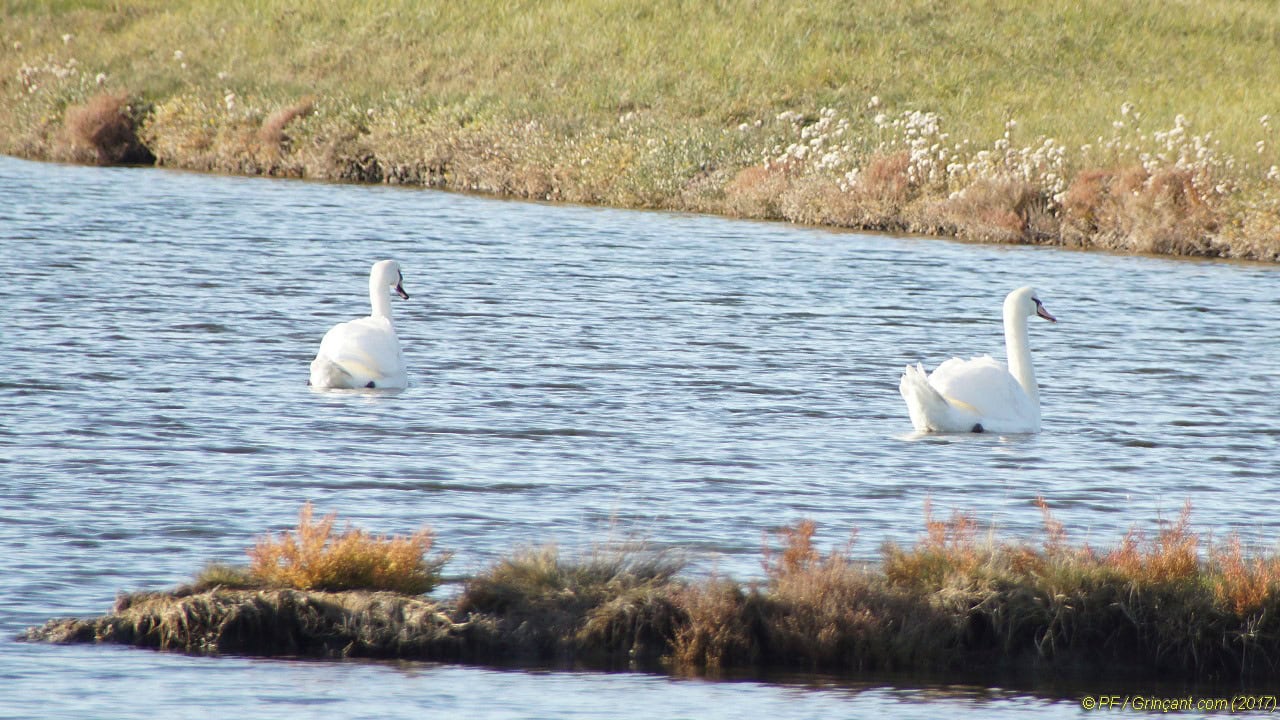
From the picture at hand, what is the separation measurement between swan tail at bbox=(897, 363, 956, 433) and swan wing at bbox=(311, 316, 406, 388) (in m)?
4.08

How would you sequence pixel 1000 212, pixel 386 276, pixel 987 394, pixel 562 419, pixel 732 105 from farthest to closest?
pixel 732 105, pixel 1000 212, pixel 386 276, pixel 562 419, pixel 987 394

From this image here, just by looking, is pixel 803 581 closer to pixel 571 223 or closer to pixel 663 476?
pixel 663 476

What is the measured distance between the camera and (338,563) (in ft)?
25.1

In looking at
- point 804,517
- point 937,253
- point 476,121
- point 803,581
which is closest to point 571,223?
point 937,253

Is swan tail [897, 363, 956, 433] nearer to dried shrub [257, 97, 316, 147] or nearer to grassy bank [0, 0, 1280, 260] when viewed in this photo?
grassy bank [0, 0, 1280, 260]

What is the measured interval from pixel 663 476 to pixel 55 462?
3731 millimetres

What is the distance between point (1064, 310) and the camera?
2066cm

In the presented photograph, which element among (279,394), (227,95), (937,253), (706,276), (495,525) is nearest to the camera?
(495,525)

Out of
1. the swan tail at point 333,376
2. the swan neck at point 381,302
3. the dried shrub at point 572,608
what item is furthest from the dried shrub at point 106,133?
the dried shrub at point 572,608

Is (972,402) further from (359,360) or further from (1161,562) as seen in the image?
(1161,562)

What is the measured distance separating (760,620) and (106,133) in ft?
111

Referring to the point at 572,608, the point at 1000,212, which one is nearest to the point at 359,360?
the point at 572,608

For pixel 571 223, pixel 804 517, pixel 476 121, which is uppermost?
pixel 476 121

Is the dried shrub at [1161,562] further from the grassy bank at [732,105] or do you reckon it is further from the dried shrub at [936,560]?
the grassy bank at [732,105]
